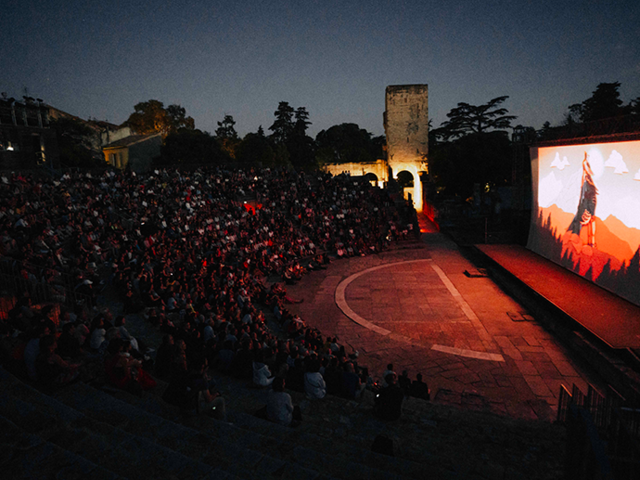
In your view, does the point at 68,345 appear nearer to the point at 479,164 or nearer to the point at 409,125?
the point at 479,164

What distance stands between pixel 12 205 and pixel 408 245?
18268 mm

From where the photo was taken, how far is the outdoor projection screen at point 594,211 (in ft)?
33.6

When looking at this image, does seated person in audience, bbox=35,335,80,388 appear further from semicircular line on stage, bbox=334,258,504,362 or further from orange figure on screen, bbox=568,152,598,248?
orange figure on screen, bbox=568,152,598,248

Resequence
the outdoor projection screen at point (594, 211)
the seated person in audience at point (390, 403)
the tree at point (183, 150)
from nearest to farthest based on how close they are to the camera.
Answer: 1. the seated person in audience at point (390, 403)
2. the outdoor projection screen at point (594, 211)
3. the tree at point (183, 150)

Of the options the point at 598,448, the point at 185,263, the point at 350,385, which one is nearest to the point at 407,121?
the point at 185,263

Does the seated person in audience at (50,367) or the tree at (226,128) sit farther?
the tree at (226,128)

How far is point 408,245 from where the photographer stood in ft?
71.6

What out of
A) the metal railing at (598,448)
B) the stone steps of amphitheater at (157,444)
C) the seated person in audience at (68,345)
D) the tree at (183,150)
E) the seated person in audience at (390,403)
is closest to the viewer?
the metal railing at (598,448)

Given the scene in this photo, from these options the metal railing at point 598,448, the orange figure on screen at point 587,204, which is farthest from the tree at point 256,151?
the metal railing at point 598,448

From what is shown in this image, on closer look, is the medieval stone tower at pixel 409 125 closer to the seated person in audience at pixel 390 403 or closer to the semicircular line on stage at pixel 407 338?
the semicircular line on stage at pixel 407 338

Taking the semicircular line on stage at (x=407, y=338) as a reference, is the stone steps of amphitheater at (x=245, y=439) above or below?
above

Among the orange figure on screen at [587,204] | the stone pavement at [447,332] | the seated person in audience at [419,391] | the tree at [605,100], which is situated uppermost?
the tree at [605,100]

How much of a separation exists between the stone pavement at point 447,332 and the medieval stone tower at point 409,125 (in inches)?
947

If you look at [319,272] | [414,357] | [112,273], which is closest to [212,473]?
[414,357]
